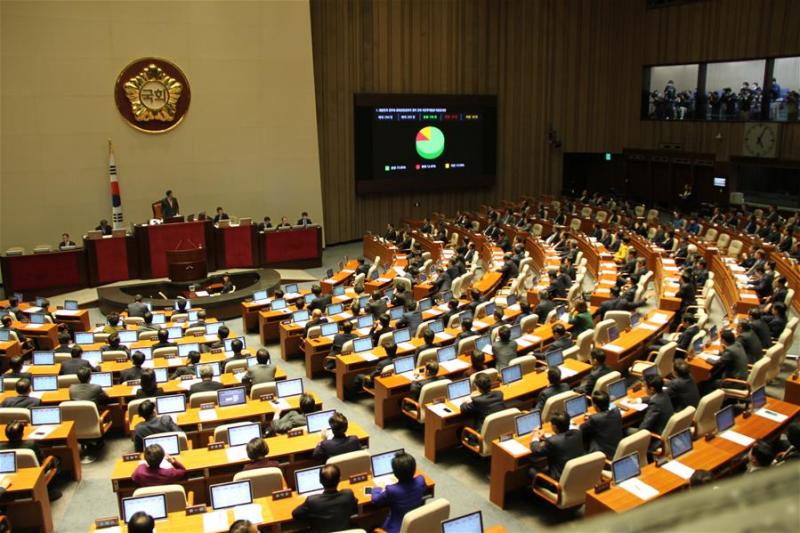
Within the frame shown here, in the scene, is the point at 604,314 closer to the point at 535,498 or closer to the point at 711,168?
the point at 535,498

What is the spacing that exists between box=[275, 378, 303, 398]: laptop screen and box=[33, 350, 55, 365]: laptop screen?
391cm

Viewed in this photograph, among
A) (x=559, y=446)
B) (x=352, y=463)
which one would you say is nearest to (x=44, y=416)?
(x=352, y=463)

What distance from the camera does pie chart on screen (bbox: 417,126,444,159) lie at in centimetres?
2342

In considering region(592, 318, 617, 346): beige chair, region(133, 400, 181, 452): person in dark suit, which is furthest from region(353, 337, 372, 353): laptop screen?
region(133, 400, 181, 452): person in dark suit

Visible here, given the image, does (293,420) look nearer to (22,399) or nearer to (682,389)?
(22,399)

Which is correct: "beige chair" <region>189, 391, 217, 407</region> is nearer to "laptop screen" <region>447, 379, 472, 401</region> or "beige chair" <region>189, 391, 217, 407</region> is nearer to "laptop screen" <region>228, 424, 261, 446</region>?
"laptop screen" <region>228, 424, 261, 446</region>

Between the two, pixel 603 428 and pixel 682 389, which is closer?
pixel 603 428

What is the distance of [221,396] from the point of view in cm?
802

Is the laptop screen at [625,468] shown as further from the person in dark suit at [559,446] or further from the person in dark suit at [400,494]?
the person in dark suit at [400,494]

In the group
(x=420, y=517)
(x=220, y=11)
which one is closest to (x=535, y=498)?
(x=420, y=517)

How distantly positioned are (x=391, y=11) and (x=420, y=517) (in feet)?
66.2

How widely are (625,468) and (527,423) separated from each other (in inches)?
47.2

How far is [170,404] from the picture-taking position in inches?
310

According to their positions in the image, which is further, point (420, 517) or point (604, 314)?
point (604, 314)
